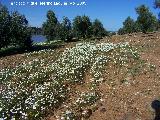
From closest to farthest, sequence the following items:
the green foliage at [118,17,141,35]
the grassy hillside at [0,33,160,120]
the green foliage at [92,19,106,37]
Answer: the grassy hillside at [0,33,160,120] < the green foliage at [92,19,106,37] < the green foliage at [118,17,141,35]

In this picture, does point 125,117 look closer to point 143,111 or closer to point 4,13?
point 143,111

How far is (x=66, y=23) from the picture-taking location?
75688 millimetres

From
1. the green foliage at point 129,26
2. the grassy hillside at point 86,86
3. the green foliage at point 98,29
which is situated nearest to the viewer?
the grassy hillside at point 86,86

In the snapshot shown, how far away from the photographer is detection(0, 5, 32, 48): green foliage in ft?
161

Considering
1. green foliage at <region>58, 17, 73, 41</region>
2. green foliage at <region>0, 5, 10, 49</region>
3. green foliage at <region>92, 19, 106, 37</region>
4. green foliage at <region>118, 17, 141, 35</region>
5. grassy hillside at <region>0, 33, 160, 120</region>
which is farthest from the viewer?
green foliage at <region>118, 17, 141, 35</region>

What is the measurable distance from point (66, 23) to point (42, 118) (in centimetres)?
5885

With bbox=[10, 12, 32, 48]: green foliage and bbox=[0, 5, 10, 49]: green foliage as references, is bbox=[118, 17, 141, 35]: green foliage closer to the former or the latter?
bbox=[10, 12, 32, 48]: green foliage

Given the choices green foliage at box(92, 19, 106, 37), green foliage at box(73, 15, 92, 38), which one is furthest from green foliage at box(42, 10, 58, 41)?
green foliage at box(92, 19, 106, 37)

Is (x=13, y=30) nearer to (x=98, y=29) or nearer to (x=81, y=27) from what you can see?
(x=81, y=27)

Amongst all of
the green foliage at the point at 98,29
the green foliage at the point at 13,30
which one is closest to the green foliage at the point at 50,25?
the green foliage at the point at 98,29

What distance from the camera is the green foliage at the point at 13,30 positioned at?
4897cm

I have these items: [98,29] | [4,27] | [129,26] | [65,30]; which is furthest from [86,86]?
[129,26]

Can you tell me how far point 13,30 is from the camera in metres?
50.8

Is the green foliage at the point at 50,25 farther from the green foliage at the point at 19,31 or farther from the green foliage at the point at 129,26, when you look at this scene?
the green foliage at the point at 19,31
